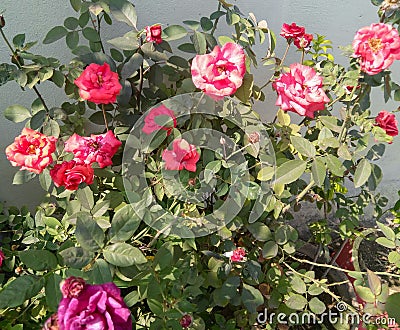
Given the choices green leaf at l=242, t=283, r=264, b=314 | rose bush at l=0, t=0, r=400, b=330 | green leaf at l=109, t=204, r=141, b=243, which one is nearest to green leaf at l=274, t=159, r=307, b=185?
rose bush at l=0, t=0, r=400, b=330

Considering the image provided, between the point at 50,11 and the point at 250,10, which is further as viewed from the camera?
→ the point at 250,10

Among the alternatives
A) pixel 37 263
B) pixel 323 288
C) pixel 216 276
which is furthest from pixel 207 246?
pixel 37 263

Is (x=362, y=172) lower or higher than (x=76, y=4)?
lower

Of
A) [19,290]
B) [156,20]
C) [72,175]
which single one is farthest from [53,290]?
[156,20]

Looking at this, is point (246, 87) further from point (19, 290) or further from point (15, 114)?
point (19, 290)

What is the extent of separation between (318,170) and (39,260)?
2.28 feet

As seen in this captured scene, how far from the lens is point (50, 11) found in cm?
138

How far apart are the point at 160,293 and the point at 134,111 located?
603 mm

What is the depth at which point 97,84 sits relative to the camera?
1.08m

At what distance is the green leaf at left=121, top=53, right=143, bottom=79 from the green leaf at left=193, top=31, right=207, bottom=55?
16cm

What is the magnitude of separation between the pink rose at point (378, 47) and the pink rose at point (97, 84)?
2.01 feet

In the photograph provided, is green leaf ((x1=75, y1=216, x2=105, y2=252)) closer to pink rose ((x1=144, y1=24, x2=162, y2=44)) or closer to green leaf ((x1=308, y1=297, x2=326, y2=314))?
pink rose ((x1=144, y1=24, x2=162, y2=44))

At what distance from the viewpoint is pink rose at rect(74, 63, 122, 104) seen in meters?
1.08

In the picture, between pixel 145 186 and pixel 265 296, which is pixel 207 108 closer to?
pixel 145 186
